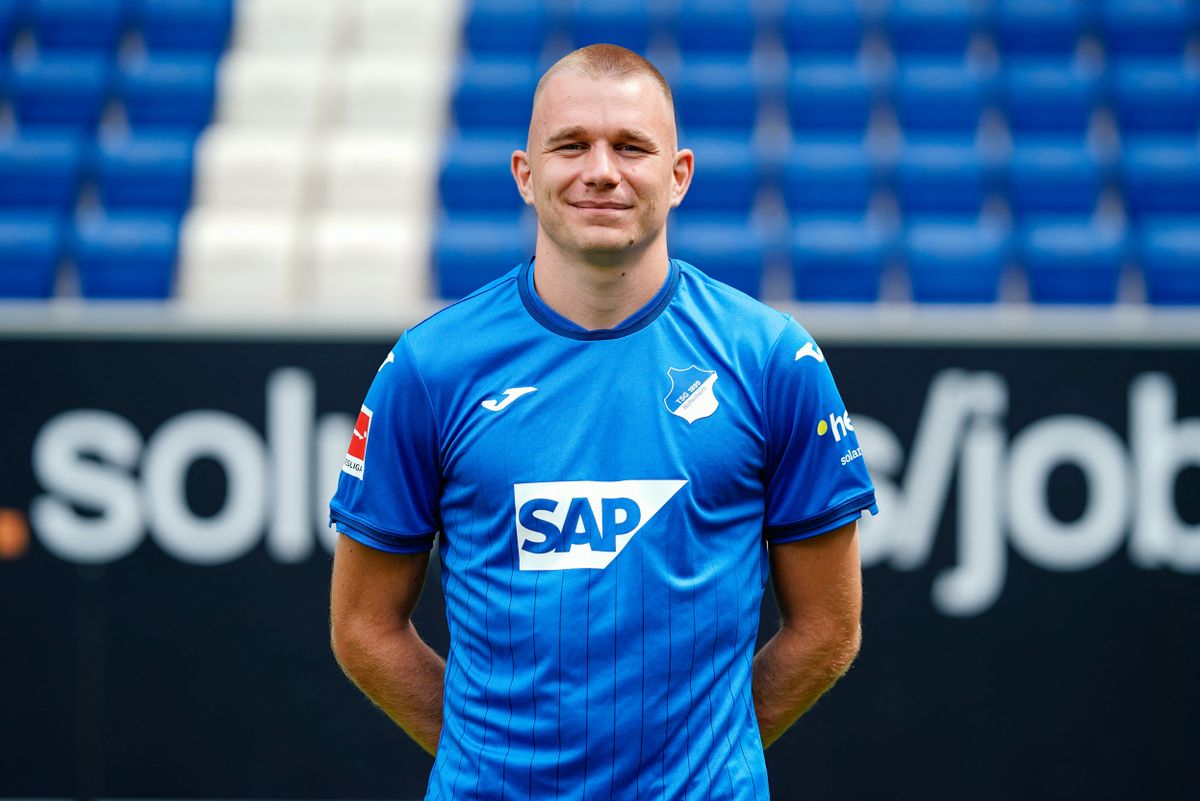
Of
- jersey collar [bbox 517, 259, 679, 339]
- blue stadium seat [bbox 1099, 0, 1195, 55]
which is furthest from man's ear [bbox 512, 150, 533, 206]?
blue stadium seat [bbox 1099, 0, 1195, 55]

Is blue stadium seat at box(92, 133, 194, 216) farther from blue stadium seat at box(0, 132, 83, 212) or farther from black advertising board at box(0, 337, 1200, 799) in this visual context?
black advertising board at box(0, 337, 1200, 799)

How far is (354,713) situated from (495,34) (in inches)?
174

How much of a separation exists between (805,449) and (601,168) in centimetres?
Answer: 51

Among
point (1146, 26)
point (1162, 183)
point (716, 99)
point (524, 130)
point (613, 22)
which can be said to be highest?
point (613, 22)

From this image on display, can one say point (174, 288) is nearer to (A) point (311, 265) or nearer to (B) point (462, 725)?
(A) point (311, 265)

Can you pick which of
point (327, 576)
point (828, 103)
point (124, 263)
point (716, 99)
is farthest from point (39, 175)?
point (828, 103)

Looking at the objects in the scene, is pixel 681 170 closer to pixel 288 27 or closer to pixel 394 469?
pixel 394 469

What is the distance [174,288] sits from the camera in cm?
581

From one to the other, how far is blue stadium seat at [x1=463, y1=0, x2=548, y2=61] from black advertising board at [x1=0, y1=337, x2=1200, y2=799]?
3639 mm

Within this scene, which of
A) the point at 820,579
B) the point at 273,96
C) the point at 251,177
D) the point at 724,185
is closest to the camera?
the point at 820,579

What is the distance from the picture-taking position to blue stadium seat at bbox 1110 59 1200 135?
6715 mm

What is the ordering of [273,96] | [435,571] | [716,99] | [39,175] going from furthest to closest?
1. [273,96]
2. [716,99]
3. [39,175]
4. [435,571]

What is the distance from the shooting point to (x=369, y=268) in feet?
19.0

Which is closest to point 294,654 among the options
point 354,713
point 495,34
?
point 354,713
